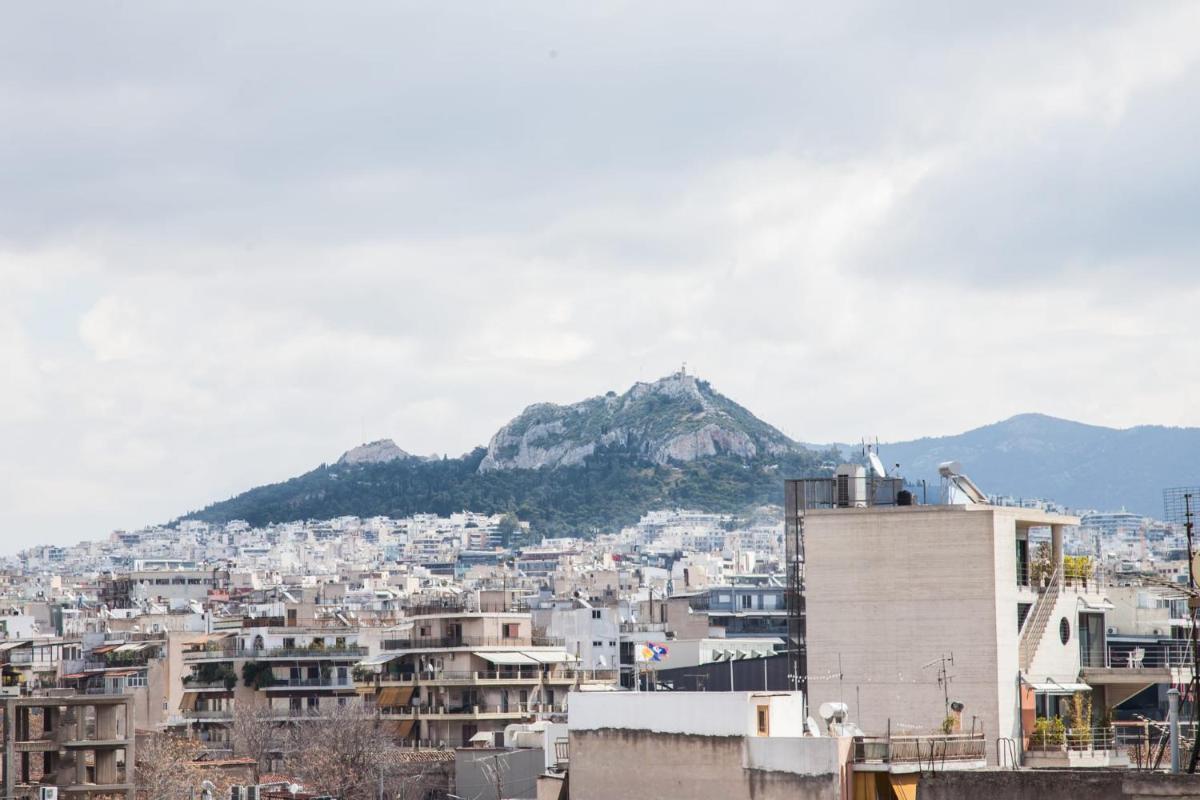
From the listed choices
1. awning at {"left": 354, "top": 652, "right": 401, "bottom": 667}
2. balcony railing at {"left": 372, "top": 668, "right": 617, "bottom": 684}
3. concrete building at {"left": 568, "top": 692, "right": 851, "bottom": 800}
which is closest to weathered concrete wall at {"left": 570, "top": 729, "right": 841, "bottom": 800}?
concrete building at {"left": 568, "top": 692, "right": 851, "bottom": 800}

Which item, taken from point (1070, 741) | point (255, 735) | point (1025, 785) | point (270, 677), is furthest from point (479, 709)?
point (1025, 785)

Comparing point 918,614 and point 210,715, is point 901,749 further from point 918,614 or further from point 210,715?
point 210,715

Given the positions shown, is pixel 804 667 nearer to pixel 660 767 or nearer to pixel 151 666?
pixel 660 767

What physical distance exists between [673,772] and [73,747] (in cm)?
3687

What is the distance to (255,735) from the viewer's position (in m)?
95.1

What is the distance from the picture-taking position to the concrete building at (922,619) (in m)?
44.7

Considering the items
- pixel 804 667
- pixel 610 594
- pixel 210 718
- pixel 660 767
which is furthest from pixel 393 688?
pixel 610 594

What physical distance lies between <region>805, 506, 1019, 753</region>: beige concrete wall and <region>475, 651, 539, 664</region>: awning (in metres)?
46.8

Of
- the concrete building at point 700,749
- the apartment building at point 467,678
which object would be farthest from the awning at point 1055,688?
the apartment building at point 467,678

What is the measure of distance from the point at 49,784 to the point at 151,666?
49.4m

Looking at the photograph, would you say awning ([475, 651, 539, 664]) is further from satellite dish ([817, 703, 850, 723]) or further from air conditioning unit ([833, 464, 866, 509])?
satellite dish ([817, 703, 850, 723])

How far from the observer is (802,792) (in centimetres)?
3150

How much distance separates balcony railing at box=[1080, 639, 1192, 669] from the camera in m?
49.1

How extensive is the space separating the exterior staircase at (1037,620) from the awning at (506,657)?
151 feet
